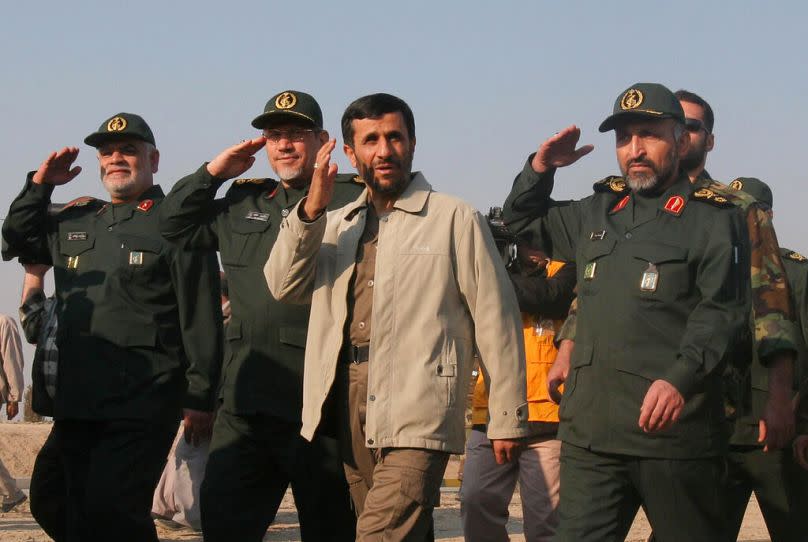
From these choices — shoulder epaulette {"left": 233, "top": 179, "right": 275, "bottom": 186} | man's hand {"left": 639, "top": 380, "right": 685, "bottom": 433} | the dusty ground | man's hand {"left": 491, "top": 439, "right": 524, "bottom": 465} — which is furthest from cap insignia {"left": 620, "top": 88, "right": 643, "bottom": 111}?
the dusty ground

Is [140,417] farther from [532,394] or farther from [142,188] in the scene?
[532,394]

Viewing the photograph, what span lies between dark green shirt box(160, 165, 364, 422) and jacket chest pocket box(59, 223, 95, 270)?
3.21 ft

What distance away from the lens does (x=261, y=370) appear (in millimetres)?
6863

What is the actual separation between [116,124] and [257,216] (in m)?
1.57

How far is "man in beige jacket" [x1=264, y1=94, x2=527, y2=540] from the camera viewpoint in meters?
5.55

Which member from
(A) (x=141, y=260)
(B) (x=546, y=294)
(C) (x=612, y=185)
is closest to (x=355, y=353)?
(C) (x=612, y=185)

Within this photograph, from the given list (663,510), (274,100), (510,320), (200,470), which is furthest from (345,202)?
(200,470)

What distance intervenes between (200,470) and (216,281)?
13.5ft

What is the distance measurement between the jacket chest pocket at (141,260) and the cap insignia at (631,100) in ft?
8.81

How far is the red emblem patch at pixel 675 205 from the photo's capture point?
6312 millimetres

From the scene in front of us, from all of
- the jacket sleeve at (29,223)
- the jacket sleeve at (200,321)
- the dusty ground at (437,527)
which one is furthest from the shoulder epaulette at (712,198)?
the dusty ground at (437,527)

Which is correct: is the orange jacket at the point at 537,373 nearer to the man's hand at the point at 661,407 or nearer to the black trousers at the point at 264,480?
the black trousers at the point at 264,480

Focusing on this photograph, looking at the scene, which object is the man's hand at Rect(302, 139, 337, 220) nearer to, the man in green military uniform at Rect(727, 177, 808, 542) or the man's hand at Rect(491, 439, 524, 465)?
the man's hand at Rect(491, 439, 524, 465)

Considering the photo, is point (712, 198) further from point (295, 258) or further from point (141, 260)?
point (141, 260)
